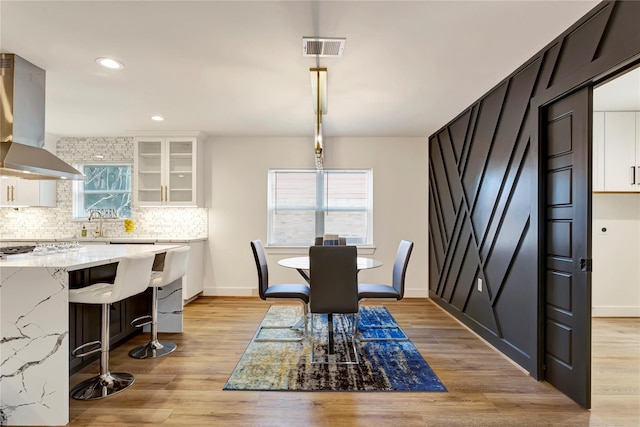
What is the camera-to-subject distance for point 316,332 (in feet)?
11.2

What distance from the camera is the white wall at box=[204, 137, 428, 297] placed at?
16.2ft

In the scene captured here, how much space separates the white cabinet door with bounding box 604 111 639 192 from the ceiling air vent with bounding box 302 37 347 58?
350cm

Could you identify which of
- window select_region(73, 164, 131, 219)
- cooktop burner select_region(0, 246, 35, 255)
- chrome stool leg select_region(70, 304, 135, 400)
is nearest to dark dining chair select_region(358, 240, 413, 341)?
chrome stool leg select_region(70, 304, 135, 400)

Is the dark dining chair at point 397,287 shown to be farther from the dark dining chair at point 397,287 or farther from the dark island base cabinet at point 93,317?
the dark island base cabinet at point 93,317

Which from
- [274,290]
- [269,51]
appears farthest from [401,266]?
[269,51]

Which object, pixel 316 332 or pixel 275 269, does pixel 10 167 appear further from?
pixel 275 269

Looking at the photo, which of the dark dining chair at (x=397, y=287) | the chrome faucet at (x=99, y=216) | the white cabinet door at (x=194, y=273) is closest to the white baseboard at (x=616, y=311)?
the dark dining chair at (x=397, y=287)

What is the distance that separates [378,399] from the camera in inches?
85.1

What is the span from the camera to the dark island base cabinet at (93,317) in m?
2.46

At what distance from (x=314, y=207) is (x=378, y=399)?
3.23 metres

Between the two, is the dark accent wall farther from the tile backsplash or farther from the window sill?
the tile backsplash

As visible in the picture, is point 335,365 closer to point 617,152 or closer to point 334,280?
point 334,280

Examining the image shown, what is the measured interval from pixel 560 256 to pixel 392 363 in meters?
1.47

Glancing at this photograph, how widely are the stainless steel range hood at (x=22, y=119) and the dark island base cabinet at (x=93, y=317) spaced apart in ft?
3.01
